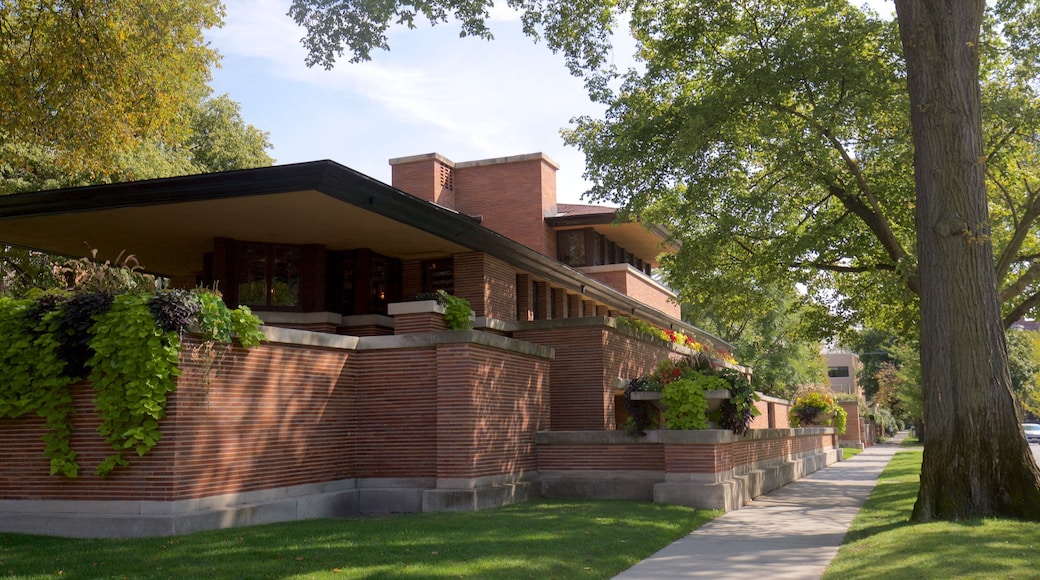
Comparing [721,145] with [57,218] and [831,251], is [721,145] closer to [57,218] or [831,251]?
[831,251]

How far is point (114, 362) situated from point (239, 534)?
2.76 meters

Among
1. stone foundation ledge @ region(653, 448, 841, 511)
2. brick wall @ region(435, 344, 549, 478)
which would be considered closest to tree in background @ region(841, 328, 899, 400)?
stone foundation ledge @ region(653, 448, 841, 511)

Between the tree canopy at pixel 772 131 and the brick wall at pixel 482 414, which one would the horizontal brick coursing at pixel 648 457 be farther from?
the tree canopy at pixel 772 131

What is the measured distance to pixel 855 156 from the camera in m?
20.5

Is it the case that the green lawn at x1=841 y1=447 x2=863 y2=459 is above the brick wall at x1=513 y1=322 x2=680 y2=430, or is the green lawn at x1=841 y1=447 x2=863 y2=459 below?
below

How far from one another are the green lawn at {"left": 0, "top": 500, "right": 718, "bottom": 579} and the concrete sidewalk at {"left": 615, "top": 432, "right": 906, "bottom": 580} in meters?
0.39

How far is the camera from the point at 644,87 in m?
21.2

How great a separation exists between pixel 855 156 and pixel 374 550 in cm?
1568

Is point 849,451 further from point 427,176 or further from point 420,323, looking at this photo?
point 420,323

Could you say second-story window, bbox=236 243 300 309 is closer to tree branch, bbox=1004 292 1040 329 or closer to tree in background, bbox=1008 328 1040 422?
tree branch, bbox=1004 292 1040 329

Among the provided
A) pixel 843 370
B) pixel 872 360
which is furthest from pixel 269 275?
pixel 843 370

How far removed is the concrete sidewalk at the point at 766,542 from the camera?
9.52m

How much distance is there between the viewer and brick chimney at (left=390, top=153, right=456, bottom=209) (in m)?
32.1

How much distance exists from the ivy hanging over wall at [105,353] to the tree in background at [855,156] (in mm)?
6821
